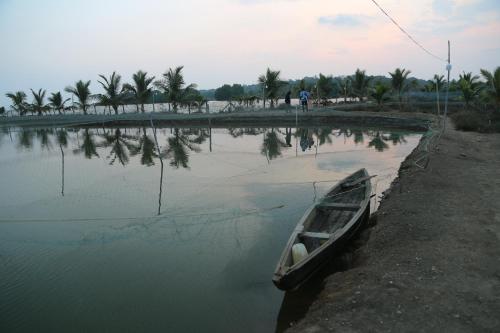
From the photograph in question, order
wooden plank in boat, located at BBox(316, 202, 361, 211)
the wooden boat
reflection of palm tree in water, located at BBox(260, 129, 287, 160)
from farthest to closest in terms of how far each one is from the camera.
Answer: reflection of palm tree in water, located at BBox(260, 129, 287, 160)
wooden plank in boat, located at BBox(316, 202, 361, 211)
the wooden boat

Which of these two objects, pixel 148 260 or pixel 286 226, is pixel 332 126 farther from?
pixel 148 260

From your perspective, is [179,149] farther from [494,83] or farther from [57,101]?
[57,101]

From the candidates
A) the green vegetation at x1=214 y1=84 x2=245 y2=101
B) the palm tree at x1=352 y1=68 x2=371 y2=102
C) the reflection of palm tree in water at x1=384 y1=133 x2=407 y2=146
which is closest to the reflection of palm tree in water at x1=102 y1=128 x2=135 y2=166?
the reflection of palm tree in water at x1=384 y1=133 x2=407 y2=146

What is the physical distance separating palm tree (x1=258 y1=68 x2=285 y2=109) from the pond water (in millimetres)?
15795

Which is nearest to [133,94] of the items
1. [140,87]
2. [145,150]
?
[140,87]

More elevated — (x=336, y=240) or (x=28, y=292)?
(x=336, y=240)

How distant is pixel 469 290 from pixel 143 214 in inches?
236

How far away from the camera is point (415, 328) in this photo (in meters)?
3.31

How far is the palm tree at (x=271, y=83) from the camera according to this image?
29.3 meters

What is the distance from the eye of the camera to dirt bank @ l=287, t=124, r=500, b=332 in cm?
346

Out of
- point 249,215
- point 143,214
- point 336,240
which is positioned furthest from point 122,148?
point 336,240

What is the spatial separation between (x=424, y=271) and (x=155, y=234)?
14.8 feet

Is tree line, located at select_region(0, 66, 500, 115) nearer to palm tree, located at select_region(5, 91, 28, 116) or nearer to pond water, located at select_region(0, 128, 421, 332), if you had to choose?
palm tree, located at select_region(5, 91, 28, 116)

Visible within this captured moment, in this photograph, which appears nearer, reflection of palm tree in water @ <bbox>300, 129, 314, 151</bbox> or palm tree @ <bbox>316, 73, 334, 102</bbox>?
reflection of palm tree in water @ <bbox>300, 129, 314, 151</bbox>
